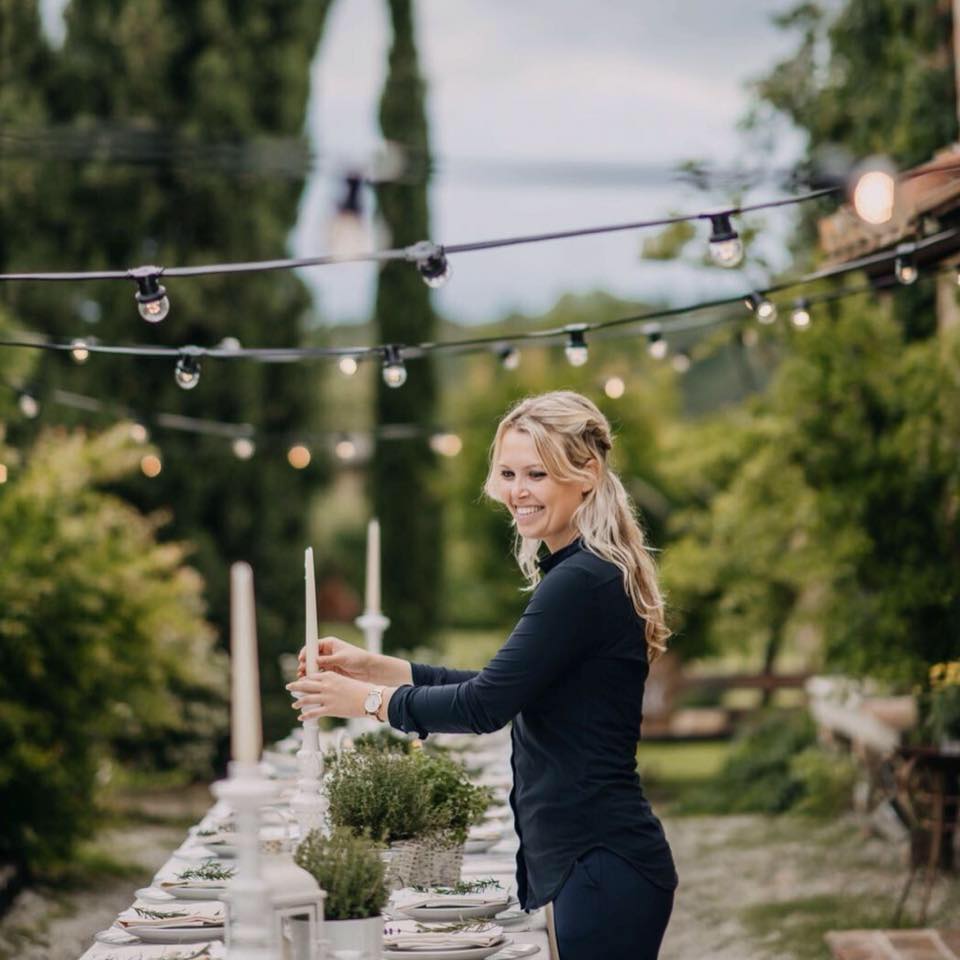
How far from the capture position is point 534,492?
8.84 ft

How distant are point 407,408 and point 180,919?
12.3 m

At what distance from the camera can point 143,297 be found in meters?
3.82

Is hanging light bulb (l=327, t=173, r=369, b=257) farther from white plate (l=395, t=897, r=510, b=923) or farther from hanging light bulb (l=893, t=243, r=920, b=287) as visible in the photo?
white plate (l=395, t=897, r=510, b=923)

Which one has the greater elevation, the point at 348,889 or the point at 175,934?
the point at 348,889

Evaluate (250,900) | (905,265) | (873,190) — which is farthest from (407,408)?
(250,900)

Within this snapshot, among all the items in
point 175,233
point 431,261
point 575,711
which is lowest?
point 575,711

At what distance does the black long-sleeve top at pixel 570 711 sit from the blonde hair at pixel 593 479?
0.14 feet

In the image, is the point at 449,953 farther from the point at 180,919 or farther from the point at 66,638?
the point at 66,638

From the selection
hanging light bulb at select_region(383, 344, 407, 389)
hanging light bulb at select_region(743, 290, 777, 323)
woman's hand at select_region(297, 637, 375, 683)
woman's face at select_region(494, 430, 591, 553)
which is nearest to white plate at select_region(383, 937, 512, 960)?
woman's hand at select_region(297, 637, 375, 683)

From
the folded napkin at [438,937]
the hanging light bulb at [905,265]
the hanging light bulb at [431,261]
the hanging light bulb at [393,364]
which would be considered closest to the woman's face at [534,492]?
the folded napkin at [438,937]

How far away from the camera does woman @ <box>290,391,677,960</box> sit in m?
2.52

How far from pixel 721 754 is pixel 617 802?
1155 centimetres

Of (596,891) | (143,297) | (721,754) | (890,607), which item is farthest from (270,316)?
(596,891)

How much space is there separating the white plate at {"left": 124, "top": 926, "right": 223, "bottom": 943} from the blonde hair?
1.01 meters
